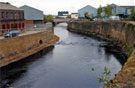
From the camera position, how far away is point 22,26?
67.7 metres

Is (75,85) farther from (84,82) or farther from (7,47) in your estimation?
(7,47)

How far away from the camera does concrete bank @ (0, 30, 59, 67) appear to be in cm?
4238

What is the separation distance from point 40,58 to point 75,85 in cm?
1896

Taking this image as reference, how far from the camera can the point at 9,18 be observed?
2313 inches

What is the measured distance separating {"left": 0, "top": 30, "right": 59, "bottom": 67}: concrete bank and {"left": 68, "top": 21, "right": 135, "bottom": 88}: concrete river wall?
23591mm

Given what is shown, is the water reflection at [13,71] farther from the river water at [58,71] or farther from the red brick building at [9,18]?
the red brick building at [9,18]

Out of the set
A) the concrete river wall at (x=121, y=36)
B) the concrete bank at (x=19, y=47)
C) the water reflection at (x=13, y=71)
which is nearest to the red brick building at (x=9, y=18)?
the concrete bank at (x=19, y=47)

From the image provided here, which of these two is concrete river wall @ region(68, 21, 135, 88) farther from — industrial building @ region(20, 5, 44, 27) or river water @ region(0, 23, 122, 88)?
industrial building @ region(20, 5, 44, 27)

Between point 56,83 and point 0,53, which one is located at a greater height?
point 0,53

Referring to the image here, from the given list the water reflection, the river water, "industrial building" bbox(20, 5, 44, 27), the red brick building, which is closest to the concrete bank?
the water reflection

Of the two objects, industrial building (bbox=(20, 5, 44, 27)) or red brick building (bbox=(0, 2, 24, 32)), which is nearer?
red brick building (bbox=(0, 2, 24, 32))

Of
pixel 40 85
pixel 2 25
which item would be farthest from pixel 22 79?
pixel 2 25

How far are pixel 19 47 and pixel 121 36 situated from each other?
3579cm

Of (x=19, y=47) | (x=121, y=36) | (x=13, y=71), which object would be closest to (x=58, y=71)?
(x=13, y=71)
